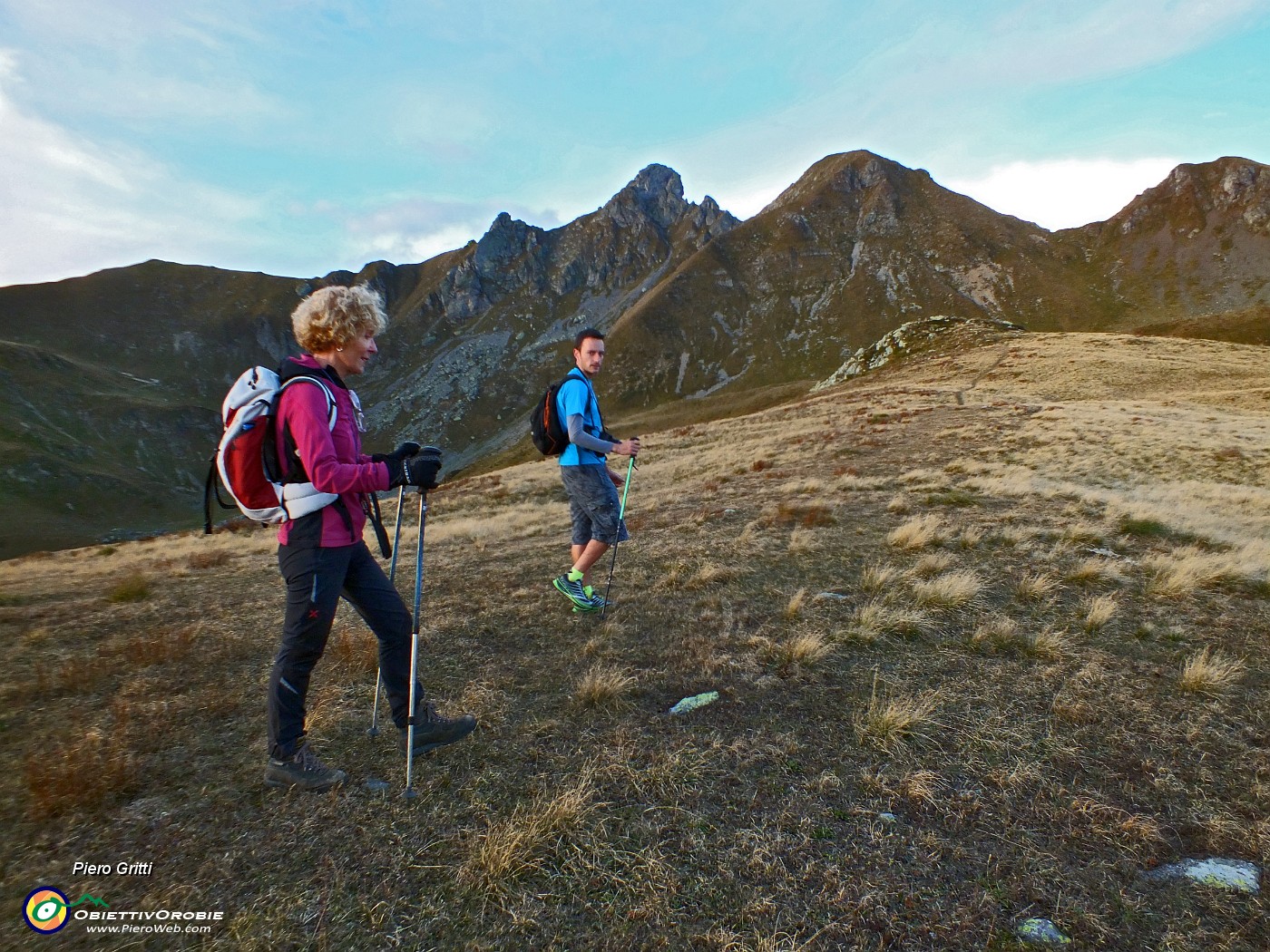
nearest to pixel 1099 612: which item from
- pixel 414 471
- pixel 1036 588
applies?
pixel 1036 588

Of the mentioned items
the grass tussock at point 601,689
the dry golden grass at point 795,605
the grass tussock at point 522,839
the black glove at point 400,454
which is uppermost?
the black glove at point 400,454

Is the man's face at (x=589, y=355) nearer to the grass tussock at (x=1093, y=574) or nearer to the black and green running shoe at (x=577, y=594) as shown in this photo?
the black and green running shoe at (x=577, y=594)

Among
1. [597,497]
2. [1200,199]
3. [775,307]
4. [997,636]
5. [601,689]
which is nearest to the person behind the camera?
[601,689]

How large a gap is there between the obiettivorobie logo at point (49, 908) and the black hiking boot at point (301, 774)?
967 mm

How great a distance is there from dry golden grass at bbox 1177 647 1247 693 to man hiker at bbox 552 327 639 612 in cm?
549

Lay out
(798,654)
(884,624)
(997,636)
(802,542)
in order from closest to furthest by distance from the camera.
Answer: (798,654), (997,636), (884,624), (802,542)

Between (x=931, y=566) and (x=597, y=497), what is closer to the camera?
(x=597, y=497)

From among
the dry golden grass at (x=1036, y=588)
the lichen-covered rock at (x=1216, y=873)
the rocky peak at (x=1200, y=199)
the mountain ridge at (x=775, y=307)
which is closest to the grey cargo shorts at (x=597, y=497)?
the lichen-covered rock at (x=1216, y=873)

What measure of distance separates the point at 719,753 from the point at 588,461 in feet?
12.0

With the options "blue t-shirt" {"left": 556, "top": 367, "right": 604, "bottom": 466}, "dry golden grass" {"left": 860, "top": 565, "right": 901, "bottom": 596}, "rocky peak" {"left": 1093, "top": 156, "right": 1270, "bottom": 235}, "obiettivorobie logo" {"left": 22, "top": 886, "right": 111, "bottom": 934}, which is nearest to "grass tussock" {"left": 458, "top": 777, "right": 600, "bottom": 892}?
"obiettivorobie logo" {"left": 22, "top": 886, "right": 111, "bottom": 934}

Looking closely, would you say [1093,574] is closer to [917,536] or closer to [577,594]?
[917,536]

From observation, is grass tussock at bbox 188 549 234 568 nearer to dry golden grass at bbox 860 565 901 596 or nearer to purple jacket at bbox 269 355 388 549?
purple jacket at bbox 269 355 388 549

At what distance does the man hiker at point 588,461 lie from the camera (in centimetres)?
653

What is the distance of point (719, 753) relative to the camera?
4.24m
